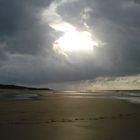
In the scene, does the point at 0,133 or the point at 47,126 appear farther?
the point at 47,126

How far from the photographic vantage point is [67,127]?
14.5 meters

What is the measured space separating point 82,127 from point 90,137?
2.59 meters

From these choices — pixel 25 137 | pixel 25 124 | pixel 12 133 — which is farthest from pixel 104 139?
pixel 25 124

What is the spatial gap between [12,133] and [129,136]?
464 centimetres

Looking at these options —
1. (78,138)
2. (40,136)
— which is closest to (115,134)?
(78,138)

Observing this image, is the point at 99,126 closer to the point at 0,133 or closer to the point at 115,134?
the point at 115,134

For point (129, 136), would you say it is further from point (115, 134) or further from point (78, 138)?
point (78, 138)

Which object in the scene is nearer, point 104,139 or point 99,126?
point 104,139

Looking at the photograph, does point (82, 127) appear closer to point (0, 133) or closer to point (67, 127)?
point (67, 127)

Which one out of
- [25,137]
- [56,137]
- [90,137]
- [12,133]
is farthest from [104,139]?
[12,133]

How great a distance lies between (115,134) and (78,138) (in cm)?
184

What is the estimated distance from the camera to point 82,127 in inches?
574

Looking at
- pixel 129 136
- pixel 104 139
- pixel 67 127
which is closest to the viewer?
pixel 104 139

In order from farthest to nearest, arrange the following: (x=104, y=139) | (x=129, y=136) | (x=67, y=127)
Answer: (x=67, y=127) < (x=129, y=136) < (x=104, y=139)
